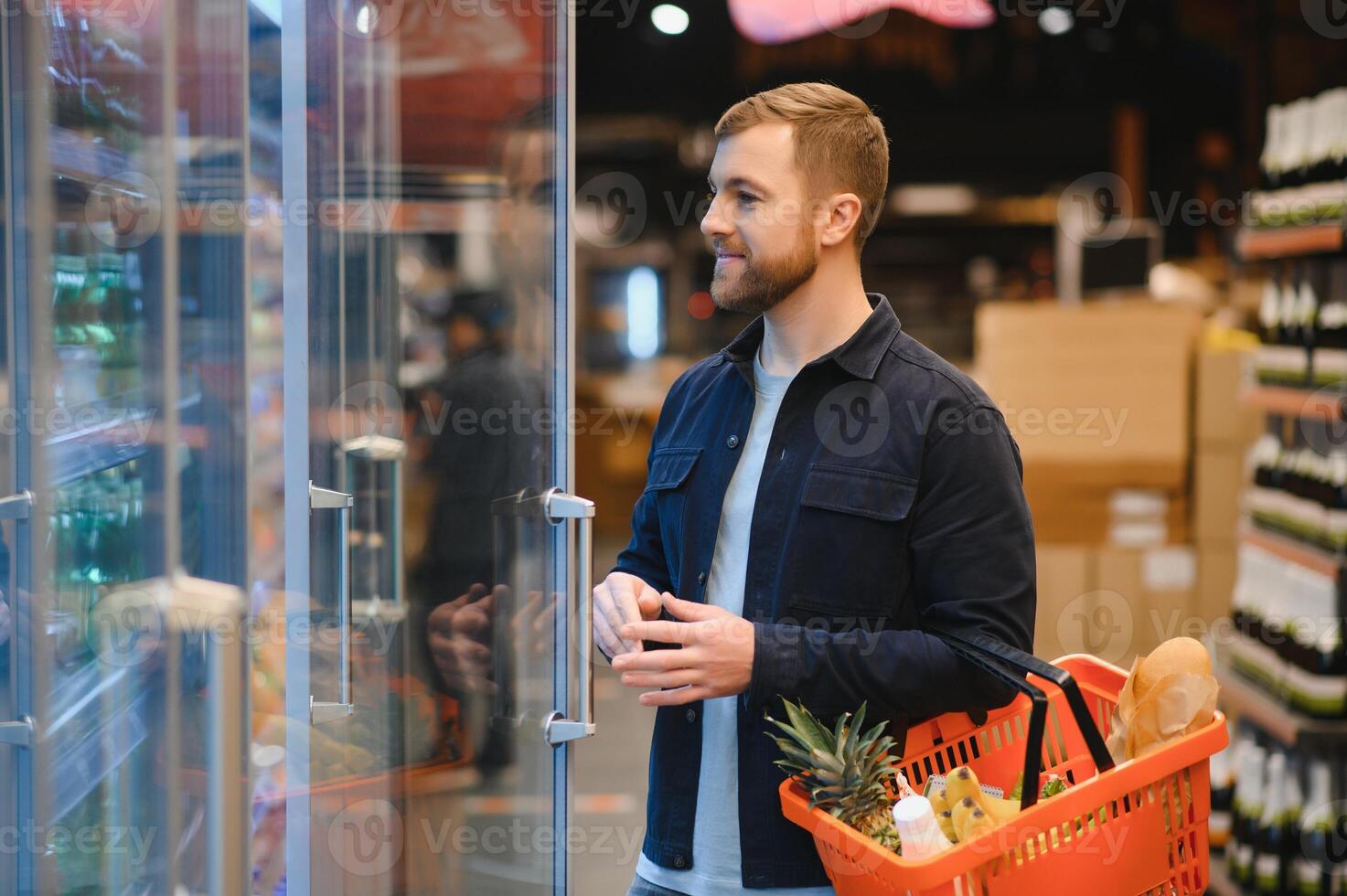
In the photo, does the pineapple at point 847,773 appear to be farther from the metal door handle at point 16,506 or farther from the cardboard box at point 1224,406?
the cardboard box at point 1224,406

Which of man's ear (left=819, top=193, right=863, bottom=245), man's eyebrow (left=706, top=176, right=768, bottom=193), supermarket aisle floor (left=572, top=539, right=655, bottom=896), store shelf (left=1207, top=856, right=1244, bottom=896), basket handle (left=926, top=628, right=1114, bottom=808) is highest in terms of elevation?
man's eyebrow (left=706, top=176, right=768, bottom=193)

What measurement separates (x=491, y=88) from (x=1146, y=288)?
18.2ft

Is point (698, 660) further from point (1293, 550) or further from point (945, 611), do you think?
point (1293, 550)

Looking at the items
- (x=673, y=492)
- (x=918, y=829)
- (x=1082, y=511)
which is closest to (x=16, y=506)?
(x=673, y=492)

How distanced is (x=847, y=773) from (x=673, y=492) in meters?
0.56

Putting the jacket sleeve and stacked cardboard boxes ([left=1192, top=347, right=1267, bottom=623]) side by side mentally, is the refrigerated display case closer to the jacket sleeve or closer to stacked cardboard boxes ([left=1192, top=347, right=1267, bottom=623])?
the jacket sleeve

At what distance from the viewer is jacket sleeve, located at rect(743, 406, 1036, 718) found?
1717 millimetres

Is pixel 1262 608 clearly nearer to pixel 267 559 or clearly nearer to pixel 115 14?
pixel 267 559

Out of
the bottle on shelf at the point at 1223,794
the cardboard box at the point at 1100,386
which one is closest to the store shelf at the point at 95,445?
the bottle on shelf at the point at 1223,794

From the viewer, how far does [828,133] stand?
1.94 metres

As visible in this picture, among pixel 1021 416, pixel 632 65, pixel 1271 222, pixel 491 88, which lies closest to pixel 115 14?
pixel 491 88

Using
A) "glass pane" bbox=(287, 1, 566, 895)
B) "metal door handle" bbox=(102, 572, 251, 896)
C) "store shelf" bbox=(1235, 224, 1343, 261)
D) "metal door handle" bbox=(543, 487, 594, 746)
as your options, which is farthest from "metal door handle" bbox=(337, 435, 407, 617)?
"store shelf" bbox=(1235, 224, 1343, 261)

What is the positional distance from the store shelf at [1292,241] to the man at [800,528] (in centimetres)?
224

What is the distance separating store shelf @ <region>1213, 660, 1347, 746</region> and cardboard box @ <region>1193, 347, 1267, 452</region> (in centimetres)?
148
